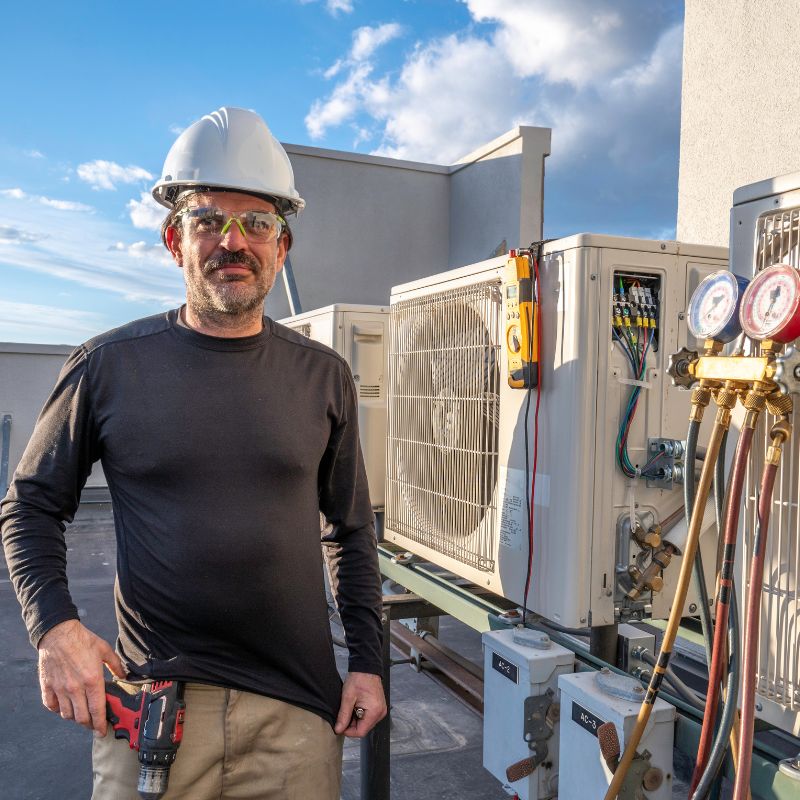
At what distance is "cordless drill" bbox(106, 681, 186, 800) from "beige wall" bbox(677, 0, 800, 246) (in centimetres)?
291

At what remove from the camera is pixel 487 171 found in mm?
5418

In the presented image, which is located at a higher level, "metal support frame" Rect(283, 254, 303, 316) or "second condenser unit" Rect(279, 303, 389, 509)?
"metal support frame" Rect(283, 254, 303, 316)

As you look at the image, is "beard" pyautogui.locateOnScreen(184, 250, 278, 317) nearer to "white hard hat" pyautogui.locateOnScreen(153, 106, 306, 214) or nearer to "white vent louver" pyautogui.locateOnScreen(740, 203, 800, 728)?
"white hard hat" pyautogui.locateOnScreen(153, 106, 306, 214)

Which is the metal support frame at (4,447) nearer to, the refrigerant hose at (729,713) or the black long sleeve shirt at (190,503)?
the black long sleeve shirt at (190,503)

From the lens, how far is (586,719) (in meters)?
1.24

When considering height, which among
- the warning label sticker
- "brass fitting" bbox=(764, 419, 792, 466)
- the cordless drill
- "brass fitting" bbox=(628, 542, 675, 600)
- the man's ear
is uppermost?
the man's ear

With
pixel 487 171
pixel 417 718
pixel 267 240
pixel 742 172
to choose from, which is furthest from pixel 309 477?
pixel 487 171

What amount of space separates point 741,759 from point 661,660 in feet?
0.57

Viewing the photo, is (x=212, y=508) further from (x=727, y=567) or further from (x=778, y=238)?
(x=778, y=238)

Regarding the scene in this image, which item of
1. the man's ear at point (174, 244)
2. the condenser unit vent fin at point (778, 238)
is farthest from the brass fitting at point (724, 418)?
the man's ear at point (174, 244)

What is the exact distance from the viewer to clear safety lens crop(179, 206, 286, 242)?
1.43m

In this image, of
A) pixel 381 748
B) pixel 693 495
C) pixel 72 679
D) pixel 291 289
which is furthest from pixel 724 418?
pixel 291 289

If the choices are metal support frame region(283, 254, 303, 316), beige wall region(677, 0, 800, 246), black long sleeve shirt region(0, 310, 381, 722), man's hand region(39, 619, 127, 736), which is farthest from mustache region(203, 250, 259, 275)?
metal support frame region(283, 254, 303, 316)

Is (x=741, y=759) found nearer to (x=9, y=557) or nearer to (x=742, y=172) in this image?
(x=9, y=557)
